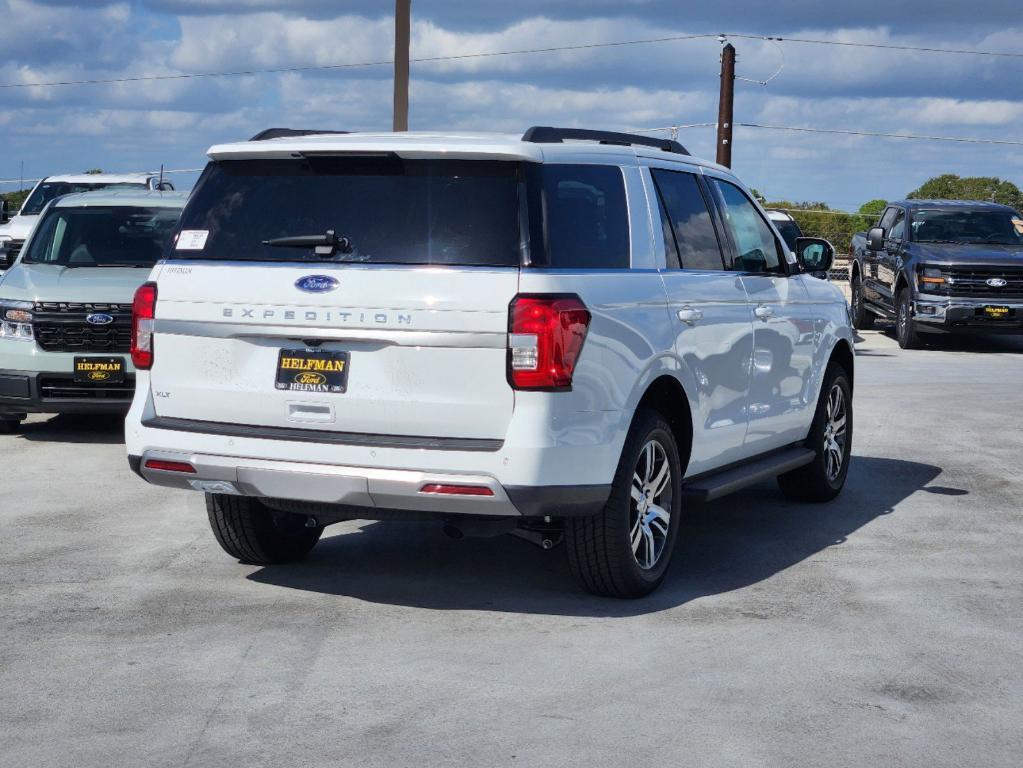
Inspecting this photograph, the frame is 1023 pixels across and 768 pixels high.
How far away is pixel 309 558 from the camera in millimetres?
7770

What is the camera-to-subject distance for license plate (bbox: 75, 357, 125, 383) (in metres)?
11.4

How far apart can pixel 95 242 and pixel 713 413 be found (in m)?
7.28

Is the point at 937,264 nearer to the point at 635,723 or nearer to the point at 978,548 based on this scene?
the point at 978,548

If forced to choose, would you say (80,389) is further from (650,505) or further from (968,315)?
(968,315)

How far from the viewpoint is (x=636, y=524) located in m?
6.87

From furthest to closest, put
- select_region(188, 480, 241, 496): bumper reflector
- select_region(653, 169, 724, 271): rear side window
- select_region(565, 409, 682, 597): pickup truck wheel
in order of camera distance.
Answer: select_region(653, 169, 724, 271): rear side window → select_region(565, 409, 682, 597): pickup truck wheel → select_region(188, 480, 241, 496): bumper reflector

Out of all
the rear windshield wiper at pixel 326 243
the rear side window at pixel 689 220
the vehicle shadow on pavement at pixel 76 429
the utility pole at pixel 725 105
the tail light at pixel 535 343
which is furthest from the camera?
the utility pole at pixel 725 105

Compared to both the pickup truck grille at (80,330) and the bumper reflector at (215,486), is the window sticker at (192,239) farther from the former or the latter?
the pickup truck grille at (80,330)

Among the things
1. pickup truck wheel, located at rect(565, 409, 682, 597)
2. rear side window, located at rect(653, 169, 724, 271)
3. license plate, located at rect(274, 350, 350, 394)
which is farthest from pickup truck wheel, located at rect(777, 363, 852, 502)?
license plate, located at rect(274, 350, 350, 394)

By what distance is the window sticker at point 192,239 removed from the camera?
662 cm

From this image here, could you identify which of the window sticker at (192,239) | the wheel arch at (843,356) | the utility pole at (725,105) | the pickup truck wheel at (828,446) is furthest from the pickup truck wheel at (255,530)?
the utility pole at (725,105)

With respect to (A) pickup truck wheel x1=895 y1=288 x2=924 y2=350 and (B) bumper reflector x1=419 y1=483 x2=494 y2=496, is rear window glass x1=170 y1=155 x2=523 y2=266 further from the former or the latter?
(A) pickup truck wheel x1=895 y1=288 x2=924 y2=350

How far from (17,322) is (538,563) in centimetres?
569

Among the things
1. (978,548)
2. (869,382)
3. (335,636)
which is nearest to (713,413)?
(978,548)
